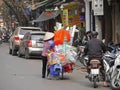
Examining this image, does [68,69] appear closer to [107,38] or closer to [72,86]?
[72,86]

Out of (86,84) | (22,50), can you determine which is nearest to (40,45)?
(22,50)

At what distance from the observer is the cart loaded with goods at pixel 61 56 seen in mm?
16156

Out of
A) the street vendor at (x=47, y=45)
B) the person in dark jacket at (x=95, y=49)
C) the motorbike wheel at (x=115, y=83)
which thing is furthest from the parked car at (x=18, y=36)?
the motorbike wheel at (x=115, y=83)

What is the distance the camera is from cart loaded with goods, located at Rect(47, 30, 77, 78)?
16.2 metres

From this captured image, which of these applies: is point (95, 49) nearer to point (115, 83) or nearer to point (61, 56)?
point (115, 83)

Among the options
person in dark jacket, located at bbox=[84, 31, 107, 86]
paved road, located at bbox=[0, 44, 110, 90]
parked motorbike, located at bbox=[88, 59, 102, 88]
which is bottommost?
paved road, located at bbox=[0, 44, 110, 90]

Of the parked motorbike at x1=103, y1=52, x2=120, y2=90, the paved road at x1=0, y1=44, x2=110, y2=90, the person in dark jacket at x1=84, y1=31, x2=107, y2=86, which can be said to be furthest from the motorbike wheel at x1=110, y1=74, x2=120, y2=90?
the person in dark jacket at x1=84, y1=31, x2=107, y2=86

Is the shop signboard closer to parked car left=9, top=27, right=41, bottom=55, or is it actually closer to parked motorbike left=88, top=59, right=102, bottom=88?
parked car left=9, top=27, right=41, bottom=55

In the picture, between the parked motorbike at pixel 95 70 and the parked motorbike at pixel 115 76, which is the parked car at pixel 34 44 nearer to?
the parked motorbike at pixel 95 70

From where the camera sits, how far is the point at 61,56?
16219 millimetres

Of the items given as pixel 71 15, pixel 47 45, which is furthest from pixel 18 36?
pixel 47 45

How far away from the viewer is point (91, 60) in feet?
46.0

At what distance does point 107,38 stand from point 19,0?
950 inches

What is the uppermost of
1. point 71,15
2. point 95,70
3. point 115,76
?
point 71,15
